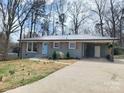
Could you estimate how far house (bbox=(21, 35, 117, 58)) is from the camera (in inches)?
1143

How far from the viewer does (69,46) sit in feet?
97.7

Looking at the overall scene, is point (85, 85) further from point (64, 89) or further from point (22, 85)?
point (22, 85)

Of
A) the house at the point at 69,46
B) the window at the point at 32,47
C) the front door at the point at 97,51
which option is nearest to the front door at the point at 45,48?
the house at the point at 69,46

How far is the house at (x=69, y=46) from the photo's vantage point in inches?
1143

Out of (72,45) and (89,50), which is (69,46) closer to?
(72,45)

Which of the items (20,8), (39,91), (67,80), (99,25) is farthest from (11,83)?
Result: (99,25)

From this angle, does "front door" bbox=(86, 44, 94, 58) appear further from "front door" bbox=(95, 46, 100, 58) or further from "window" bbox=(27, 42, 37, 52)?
"window" bbox=(27, 42, 37, 52)

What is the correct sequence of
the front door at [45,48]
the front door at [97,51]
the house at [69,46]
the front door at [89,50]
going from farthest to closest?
the front door at [89,50] → the front door at [97,51] → the front door at [45,48] → the house at [69,46]

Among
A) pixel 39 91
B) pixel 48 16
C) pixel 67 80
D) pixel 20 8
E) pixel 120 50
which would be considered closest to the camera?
pixel 39 91

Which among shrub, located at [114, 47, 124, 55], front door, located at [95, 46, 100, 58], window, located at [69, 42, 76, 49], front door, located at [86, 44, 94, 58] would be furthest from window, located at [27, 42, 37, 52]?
shrub, located at [114, 47, 124, 55]

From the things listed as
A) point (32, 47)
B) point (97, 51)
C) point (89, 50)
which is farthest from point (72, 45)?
point (32, 47)

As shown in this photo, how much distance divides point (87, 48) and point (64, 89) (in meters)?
23.2

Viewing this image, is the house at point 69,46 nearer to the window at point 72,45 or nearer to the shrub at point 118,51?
the window at point 72,45

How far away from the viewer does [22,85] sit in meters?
10.5
